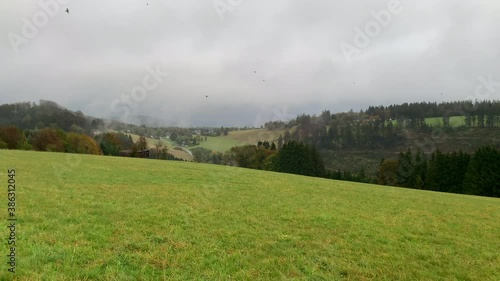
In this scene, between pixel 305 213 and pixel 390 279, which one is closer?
pixel 390 279

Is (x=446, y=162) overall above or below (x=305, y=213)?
below

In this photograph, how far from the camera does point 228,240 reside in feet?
37.8

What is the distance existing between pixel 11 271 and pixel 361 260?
9.96 meters

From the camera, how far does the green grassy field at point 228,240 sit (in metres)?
8.66

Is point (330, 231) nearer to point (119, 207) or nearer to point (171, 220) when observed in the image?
point (171, 220)

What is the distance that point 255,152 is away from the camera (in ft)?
489

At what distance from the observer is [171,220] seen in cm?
1379

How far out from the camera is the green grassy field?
8656 mm

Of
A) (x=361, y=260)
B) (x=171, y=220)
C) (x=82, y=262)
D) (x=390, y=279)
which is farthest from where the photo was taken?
(x=171, y=220)

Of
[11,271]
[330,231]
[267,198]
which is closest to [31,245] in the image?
[11,271]

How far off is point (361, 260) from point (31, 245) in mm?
10329

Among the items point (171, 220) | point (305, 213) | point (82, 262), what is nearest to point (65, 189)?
point (171, 220)

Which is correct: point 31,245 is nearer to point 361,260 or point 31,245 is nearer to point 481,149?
point 361,260

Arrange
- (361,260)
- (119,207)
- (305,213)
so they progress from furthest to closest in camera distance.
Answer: (305,213)
(119,207)
(361,260)
